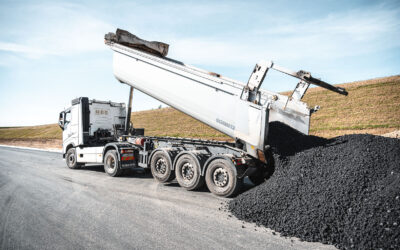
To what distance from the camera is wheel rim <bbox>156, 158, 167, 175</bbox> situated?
750cm

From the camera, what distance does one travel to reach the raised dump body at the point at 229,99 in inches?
224

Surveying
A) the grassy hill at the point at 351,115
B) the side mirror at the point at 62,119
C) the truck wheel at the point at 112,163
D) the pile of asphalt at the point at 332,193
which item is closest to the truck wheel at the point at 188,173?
the pile of asphalt at the point at 332,193

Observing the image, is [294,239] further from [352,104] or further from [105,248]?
[352,104]

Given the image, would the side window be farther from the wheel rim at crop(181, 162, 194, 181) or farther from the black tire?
the wheel rim at crop(181, 162, 194, 181)

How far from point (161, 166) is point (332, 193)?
487 cm

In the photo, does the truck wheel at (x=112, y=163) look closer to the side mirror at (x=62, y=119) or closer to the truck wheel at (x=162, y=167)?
the truck wheel at (x=162, y=167)

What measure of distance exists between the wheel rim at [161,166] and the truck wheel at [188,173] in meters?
0.60

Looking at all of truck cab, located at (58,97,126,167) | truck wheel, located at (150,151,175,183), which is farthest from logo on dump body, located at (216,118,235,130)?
truck cab, located at (58,97,126,167)

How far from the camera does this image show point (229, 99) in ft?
20.2

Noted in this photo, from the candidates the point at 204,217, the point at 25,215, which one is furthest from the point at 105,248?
the point at 25,215

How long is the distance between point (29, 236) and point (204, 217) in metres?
2.93

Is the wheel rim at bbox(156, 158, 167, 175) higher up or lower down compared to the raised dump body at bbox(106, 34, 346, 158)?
lower down

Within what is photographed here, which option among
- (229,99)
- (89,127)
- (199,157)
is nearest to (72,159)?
(89,127)

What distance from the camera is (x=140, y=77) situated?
7.89 meters
